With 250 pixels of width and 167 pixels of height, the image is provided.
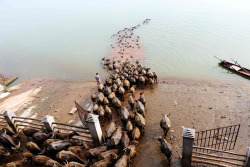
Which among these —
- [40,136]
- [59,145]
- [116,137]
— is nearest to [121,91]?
[116,137]

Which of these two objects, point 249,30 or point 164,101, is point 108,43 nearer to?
point 164,101

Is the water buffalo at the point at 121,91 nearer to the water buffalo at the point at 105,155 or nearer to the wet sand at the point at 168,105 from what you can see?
the wet sand at the point at 168,105

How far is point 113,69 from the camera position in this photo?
18.1 m

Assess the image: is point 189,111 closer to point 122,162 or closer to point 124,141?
point 124,141

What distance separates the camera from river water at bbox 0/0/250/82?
18.6 m

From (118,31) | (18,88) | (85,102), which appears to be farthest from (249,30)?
(18,88)

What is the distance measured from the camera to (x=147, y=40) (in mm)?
23797

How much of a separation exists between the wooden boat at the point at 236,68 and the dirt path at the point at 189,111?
206cm

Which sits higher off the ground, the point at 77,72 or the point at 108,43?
the point at 108,43

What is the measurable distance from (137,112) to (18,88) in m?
14.5

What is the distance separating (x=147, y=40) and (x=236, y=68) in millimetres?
11938

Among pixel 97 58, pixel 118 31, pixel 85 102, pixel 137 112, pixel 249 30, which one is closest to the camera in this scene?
pixel 137 112

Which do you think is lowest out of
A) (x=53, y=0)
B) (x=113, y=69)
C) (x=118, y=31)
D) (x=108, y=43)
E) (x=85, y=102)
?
(x=85, y=102)

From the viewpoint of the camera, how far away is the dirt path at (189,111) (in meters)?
8.55
